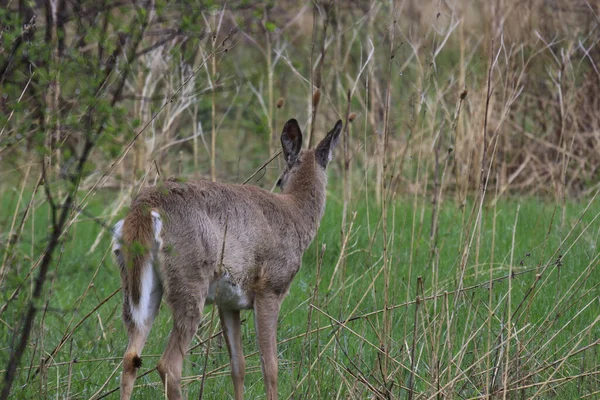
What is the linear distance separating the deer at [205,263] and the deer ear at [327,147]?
42cm

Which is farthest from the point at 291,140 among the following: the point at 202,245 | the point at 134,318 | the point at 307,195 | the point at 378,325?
the point at 134,318

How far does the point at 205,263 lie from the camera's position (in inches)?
157

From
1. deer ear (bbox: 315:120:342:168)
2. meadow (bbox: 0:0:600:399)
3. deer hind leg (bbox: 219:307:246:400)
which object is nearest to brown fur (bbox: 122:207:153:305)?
meadow (bbox: 0:0:600:399)

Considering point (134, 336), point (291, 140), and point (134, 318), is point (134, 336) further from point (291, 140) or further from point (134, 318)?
point (291, 140)

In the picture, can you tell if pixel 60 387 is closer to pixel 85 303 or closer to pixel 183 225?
pixel 183 225

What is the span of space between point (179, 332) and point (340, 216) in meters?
3.49

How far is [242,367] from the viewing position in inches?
177

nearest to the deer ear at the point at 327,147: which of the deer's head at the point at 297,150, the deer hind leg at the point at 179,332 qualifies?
the deer's head at the point at 297,150

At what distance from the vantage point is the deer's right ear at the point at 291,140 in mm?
5297

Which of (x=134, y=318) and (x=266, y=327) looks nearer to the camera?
(x=134, y=318)

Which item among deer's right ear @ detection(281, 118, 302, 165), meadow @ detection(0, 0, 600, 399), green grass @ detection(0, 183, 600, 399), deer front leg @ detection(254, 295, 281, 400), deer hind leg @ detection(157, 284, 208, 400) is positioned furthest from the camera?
deer's right ear @ detection(281, 118, 302, 165)

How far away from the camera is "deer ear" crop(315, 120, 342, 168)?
17.4 ft

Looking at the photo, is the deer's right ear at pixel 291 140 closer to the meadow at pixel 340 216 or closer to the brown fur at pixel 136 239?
the meadow at pixel 340 216

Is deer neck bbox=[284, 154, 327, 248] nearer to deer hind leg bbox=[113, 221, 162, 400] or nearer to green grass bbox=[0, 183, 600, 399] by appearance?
green grass bbox=[0, 183, 600, 399]
